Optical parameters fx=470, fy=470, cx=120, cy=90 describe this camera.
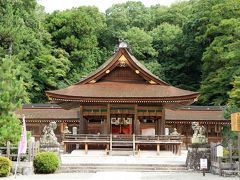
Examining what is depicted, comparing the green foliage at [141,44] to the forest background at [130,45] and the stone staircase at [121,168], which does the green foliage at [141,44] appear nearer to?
the forest background at [130,45]

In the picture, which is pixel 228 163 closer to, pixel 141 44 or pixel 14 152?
pixel 14 152

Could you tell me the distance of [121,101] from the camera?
111 feet

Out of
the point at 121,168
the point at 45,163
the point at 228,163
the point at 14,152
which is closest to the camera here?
the point at 228,163

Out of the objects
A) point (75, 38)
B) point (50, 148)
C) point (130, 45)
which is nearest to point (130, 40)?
point (130, 45)

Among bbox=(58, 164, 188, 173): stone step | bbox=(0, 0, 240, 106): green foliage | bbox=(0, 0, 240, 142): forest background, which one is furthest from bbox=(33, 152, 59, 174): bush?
bbox=(0, 0, 240, 106): green foliage

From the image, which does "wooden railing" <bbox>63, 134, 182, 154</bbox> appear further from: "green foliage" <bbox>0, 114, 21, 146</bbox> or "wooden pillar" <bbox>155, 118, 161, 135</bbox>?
"green foliage" <bbox>0, 114, 21, 146</bbox>

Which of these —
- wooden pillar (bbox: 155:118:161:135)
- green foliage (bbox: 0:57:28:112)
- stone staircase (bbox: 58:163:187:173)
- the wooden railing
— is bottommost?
stone staircase (bbox: 58:163:187:173)

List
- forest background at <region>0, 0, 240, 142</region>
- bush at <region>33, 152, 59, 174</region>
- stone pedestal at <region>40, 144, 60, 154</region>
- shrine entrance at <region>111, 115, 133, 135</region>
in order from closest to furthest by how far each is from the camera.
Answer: bush at <region>33, 152, 59, 174</region>, stone pedestal at <region>40, 144, 60, 154</region>, shrine entrance at <region>111, 115, 133, 135</region>, forest background at <region>0, 0, 240, 142</region>

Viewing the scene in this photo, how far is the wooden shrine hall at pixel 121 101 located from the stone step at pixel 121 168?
23.7 feet

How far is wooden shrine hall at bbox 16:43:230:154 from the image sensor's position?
109 ft

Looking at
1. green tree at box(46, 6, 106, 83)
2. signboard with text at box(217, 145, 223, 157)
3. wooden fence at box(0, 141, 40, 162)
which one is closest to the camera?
signboard with text at box(217, 145, 223, 157)

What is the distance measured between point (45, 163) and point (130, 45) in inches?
1706

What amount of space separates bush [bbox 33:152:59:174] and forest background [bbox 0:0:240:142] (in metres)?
24.6

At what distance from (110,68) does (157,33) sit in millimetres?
34102
